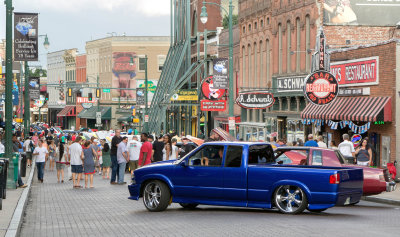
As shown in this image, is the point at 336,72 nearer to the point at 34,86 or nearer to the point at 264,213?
the point at 264,213

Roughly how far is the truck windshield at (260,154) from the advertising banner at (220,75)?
20.8 metres

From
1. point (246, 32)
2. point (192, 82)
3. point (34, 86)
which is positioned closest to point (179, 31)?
point (192, 82)

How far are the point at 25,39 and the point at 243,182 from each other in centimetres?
1275

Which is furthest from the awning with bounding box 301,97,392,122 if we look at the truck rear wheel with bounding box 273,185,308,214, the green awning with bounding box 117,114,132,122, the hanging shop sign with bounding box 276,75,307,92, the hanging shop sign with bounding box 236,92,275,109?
the green awning with bounding box 117,114,132,122

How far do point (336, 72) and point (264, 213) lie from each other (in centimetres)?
1839

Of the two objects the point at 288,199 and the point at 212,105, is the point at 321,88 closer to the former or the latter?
the point at 288,199

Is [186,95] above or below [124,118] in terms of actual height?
above

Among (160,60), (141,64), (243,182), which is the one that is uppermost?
(160,60)

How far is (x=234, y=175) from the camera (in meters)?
16.4

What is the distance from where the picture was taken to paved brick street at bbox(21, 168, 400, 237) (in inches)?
533

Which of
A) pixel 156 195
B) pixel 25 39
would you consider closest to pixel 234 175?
pixel 156 195

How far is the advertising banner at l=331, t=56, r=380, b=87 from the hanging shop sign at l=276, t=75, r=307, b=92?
5976 mm

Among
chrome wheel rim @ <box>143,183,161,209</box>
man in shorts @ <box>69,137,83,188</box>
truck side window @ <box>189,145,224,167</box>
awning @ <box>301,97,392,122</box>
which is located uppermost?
awning @ <box>301,97,392,122</box>

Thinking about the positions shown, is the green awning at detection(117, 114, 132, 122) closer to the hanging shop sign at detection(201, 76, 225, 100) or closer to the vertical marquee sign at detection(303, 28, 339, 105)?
the hanging shop sign at detection(201, 76, 225, 100)
